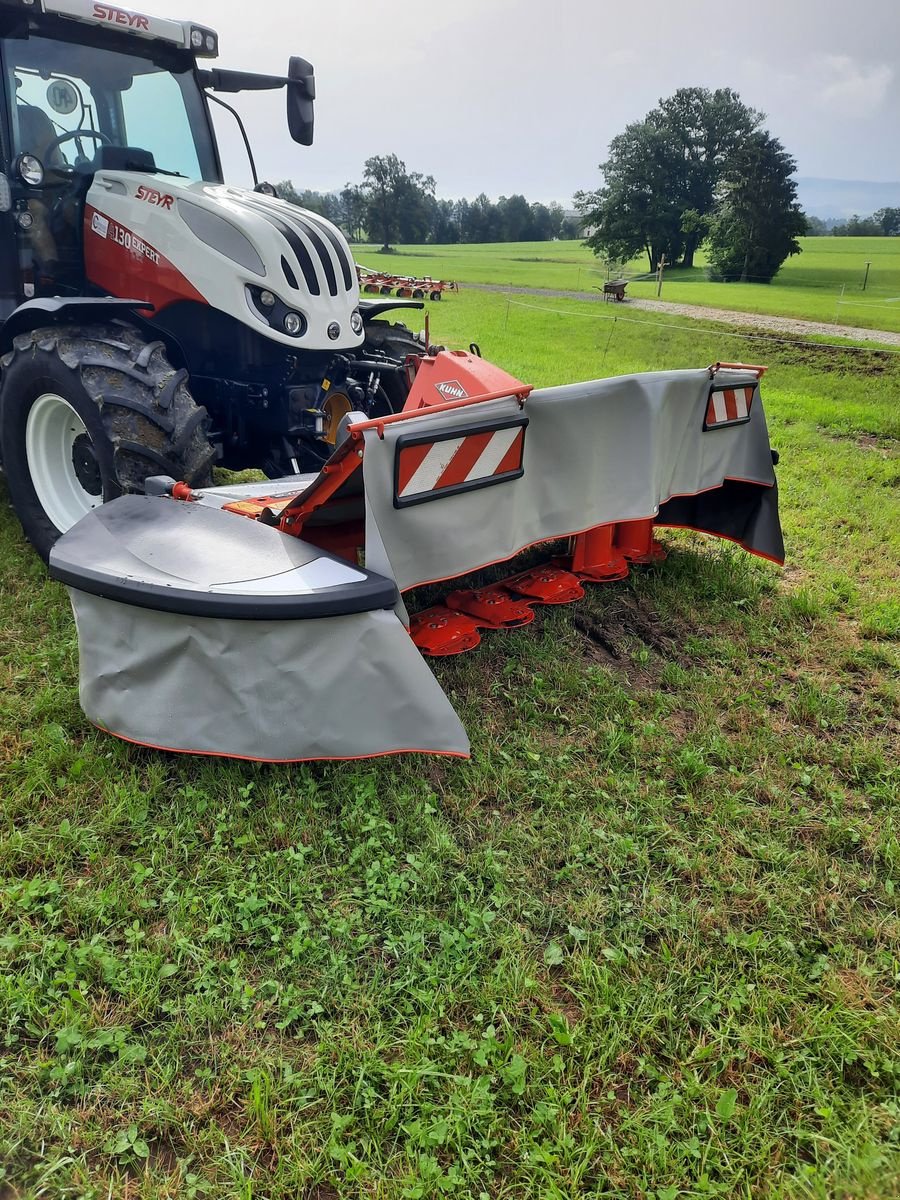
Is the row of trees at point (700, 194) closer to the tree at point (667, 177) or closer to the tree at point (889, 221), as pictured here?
the tree at point (667, 177)

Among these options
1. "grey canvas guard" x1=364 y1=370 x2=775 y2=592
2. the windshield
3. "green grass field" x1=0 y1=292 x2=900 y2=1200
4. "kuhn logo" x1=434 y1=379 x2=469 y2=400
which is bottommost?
"green grass field" x1=0 y1=292 x2=900 y2=1200

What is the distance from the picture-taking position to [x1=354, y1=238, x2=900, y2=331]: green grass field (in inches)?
819

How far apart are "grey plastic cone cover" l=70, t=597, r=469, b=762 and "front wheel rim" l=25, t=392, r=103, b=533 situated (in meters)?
1.85

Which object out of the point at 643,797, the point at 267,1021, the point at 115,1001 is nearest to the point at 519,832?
the point at 643,797

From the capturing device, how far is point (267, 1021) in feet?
6.37

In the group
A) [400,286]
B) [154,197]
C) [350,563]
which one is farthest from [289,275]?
[400,286]

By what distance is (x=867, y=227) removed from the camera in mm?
43938

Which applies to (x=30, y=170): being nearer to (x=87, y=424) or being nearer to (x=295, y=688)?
(x=87, y=424)

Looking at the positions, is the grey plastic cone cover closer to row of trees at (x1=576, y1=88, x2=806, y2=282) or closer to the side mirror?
the side mirror

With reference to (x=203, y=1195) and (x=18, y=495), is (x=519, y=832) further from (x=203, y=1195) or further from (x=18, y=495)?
(x=18, y=495)

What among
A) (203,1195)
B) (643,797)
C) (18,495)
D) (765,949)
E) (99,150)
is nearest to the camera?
(203,1195)

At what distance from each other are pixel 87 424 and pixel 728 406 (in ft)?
9.31

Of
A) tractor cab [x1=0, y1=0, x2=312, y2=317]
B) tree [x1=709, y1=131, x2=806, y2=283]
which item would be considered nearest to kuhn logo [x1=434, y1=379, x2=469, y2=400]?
tractor cab [x1=0, y1=0, x2=312, y2=317]

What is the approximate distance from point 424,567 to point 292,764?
78 cm
